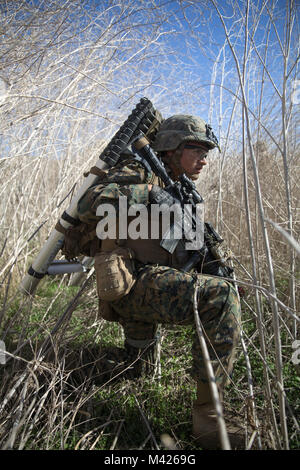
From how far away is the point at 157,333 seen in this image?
223cm

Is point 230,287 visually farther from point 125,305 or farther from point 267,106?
point 267,106

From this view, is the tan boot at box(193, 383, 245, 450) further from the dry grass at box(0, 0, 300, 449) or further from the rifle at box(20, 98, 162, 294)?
the rifle at box(20, 98, 162, 294)

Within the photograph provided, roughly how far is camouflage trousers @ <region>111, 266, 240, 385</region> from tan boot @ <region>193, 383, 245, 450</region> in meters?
0.08

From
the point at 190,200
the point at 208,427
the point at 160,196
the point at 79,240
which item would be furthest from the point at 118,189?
the point at 208,427

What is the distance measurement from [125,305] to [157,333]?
507 mm

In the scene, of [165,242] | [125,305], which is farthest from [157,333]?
[165,242]

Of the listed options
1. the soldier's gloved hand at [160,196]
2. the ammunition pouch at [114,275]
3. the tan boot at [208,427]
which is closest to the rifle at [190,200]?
the soldier's gloved hand at [160,196]

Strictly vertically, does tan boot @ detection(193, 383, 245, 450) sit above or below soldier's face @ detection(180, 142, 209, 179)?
below

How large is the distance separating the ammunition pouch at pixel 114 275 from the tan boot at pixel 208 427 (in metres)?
0.60

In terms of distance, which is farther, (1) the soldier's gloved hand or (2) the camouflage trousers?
(1) the soldier's gloved hand

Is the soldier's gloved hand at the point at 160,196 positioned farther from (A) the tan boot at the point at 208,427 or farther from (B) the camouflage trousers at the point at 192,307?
(A) the tan boot at the point at 208,427

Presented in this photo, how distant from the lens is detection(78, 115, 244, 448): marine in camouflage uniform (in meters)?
1.59

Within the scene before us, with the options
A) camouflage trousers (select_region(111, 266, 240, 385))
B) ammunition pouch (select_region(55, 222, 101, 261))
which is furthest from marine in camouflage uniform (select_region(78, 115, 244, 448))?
ammunition pouch (select_region(55, 222, 101, 261))

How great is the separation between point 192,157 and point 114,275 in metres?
0.91
